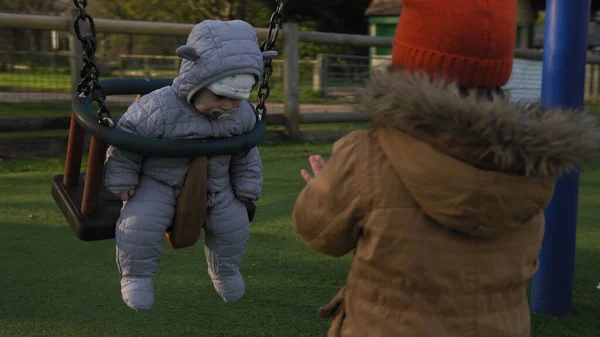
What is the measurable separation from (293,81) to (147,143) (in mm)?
5513

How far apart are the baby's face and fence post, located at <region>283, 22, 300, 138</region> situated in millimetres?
5345

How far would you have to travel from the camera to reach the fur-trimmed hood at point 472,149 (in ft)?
4.28

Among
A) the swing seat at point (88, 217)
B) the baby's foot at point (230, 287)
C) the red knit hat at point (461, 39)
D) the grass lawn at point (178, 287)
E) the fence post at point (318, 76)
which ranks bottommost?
the grass lawn at point (178, 287)

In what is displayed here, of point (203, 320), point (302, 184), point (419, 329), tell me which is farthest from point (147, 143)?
point (302, 184)

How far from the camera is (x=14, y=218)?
4285mm

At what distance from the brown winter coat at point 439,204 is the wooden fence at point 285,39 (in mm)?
3465

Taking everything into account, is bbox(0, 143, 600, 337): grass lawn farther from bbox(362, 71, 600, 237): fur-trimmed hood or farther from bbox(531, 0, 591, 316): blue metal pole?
bbox(362, 71, 600, 237): fur-trimmed hood

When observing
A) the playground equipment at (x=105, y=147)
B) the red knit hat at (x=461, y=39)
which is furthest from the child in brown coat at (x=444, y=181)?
the playground equipment at (x=105, y=147)

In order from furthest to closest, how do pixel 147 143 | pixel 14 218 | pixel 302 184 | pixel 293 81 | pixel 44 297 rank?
pixel 293 81, pixel 302 184, pixel 14 218, pixel 44 297, pixel 147 143

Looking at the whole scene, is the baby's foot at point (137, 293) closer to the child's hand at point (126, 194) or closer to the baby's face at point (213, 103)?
the child's hand at point (126, 194)

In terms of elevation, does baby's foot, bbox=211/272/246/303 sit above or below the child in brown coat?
below

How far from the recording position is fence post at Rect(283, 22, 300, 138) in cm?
726

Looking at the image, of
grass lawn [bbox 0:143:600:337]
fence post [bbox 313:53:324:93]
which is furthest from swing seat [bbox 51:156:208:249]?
fence post [bbox 313:53:324:93]

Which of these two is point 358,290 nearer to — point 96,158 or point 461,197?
point 461,197
